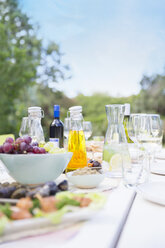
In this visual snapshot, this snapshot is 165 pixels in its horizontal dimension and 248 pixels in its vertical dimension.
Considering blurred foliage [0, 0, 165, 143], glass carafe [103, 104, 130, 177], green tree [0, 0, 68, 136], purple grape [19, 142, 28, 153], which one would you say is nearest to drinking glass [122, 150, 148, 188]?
glass carafe [103, 104, 130, 177]

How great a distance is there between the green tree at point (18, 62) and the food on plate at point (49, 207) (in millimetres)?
7154

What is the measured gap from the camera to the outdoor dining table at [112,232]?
0.36m

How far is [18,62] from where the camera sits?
7.50 m

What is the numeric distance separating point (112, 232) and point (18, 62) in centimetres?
762

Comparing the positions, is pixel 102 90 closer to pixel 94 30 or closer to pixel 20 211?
pixel 94 30

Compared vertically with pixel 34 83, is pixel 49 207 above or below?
below

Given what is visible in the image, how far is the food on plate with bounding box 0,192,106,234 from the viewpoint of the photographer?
365mm

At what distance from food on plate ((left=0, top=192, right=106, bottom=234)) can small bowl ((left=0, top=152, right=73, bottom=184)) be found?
22 cm

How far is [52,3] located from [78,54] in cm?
177

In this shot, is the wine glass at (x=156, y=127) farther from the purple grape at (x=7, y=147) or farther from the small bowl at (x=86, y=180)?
the purple grape at (x=7, y=147)

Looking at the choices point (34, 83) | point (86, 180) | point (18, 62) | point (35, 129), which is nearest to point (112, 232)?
point (86, 180)

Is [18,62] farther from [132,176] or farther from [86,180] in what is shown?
[86,180]

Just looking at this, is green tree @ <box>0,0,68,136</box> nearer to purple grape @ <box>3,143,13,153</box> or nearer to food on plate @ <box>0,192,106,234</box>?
purple grape @ <box>3,143,13,153</box>

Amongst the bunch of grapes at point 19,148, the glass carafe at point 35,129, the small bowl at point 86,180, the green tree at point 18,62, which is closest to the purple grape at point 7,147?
the bunch of grapes at point 19,148
